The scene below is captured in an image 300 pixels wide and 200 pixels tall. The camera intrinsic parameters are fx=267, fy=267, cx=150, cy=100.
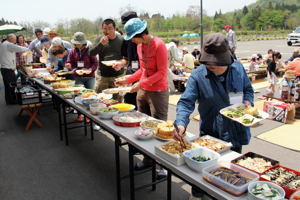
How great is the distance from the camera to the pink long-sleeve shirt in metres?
2.61

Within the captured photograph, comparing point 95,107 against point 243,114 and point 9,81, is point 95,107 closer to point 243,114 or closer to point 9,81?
point 243,114

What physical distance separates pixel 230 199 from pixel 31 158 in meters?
3.18

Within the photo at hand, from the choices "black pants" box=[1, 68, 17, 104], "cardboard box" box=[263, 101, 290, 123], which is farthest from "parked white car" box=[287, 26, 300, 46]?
"black pants" box=[1, 68, 17, 104]

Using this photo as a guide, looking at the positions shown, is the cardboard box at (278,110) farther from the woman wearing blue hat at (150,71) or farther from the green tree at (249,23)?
the green tree at (249,23)

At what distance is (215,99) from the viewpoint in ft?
6.10

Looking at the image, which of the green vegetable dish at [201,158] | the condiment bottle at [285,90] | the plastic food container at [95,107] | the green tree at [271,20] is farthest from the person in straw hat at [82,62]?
the green tree at [271,20]

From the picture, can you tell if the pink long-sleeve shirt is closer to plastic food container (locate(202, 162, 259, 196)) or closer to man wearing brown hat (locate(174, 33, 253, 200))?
man wearing brown hat (locate(174, 33, 253, 200))

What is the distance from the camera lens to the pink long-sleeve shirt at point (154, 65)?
8.55ft

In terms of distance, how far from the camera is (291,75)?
5117 mm

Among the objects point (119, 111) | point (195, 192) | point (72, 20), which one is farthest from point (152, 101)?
point (72, 20)

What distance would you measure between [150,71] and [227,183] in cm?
163

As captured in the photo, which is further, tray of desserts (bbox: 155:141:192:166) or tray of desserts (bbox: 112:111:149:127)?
tray of desserts (bbox: 112:111:149:127)

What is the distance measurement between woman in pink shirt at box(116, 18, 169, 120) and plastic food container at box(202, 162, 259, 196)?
4.33 ft

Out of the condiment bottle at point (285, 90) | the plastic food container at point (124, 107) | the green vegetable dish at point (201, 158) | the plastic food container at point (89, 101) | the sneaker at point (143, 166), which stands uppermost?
the plastic food container at point (89, 101)
